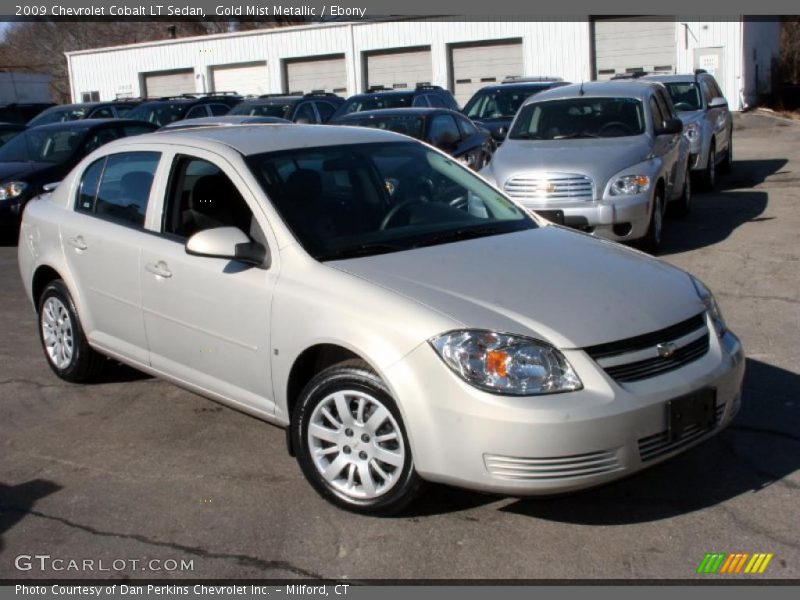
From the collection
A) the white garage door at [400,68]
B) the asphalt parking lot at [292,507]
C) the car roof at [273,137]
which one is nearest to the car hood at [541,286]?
the asphalt parking lot at [292,507]

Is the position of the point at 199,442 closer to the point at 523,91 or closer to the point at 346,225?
the point at 346,225

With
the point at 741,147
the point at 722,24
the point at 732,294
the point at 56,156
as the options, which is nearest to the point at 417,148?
the point at 732,294

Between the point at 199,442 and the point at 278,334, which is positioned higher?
the point at 278,334

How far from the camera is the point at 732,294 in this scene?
27.2 feet

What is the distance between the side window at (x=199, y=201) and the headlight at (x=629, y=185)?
5.29 m

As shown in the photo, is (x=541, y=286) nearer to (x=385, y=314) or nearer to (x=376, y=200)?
(x=385, y=314)

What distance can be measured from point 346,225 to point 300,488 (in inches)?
50.7

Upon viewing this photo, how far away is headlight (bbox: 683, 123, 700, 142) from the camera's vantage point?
13711 mm

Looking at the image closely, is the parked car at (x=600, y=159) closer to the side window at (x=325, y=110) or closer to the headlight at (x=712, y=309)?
the headlight at (x=712, y=309)

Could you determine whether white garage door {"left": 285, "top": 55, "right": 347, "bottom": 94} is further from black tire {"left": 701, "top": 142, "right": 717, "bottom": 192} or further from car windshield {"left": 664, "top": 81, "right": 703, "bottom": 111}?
black tire {"left": 701, "top": 142, "right": 717, "bottom": 192}

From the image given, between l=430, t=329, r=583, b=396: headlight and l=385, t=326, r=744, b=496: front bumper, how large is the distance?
0.11 feet

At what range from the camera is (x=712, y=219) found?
12.3 metres

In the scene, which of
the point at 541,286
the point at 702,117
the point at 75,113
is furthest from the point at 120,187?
the point at 75,113

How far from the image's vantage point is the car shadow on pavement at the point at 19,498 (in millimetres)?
4547
